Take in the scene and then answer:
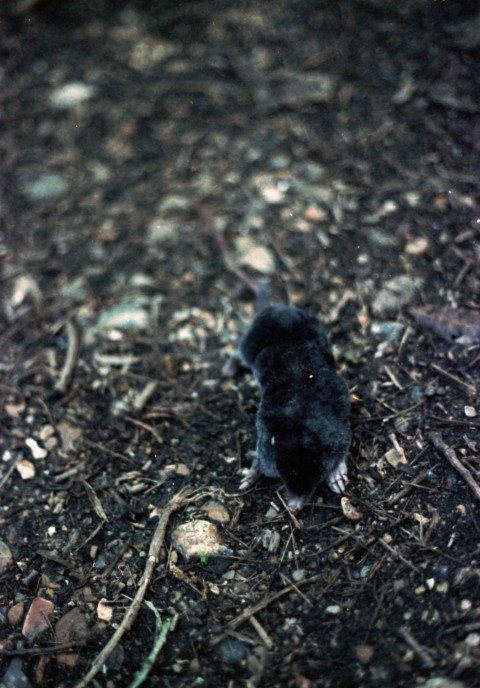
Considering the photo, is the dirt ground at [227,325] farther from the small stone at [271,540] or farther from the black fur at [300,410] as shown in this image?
the black fur at [300,410]

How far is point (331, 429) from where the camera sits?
3318 mm

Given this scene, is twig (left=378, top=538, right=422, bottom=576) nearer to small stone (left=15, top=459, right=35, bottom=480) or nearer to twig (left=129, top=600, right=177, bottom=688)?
twig (left=129, top=600, right=177, bottom=688)

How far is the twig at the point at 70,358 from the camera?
421 cm

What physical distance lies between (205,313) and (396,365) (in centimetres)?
130

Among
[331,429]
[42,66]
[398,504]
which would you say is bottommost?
[398,504]

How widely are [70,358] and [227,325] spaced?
992 mm

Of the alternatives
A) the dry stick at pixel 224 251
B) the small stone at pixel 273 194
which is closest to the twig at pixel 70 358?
the dry stick at pixel 224 251

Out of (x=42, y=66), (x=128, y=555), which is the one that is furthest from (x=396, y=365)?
(x=42, y=66)

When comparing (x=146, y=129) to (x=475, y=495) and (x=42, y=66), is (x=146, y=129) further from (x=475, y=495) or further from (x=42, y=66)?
(x=475, y=495)

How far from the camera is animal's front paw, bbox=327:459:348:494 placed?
11.1 ft

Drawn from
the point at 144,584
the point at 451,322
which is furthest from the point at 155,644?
the point at 451,322

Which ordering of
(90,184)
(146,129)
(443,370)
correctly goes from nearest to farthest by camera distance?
1. (443,370)
2. (90,184)
3. (146,129)

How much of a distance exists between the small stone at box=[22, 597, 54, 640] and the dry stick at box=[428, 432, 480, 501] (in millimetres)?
1975

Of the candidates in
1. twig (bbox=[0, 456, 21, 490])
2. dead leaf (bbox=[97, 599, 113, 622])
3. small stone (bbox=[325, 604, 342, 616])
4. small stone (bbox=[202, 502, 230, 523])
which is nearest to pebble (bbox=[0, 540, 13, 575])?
twig (bbox=[0, 456, 21, 490])
